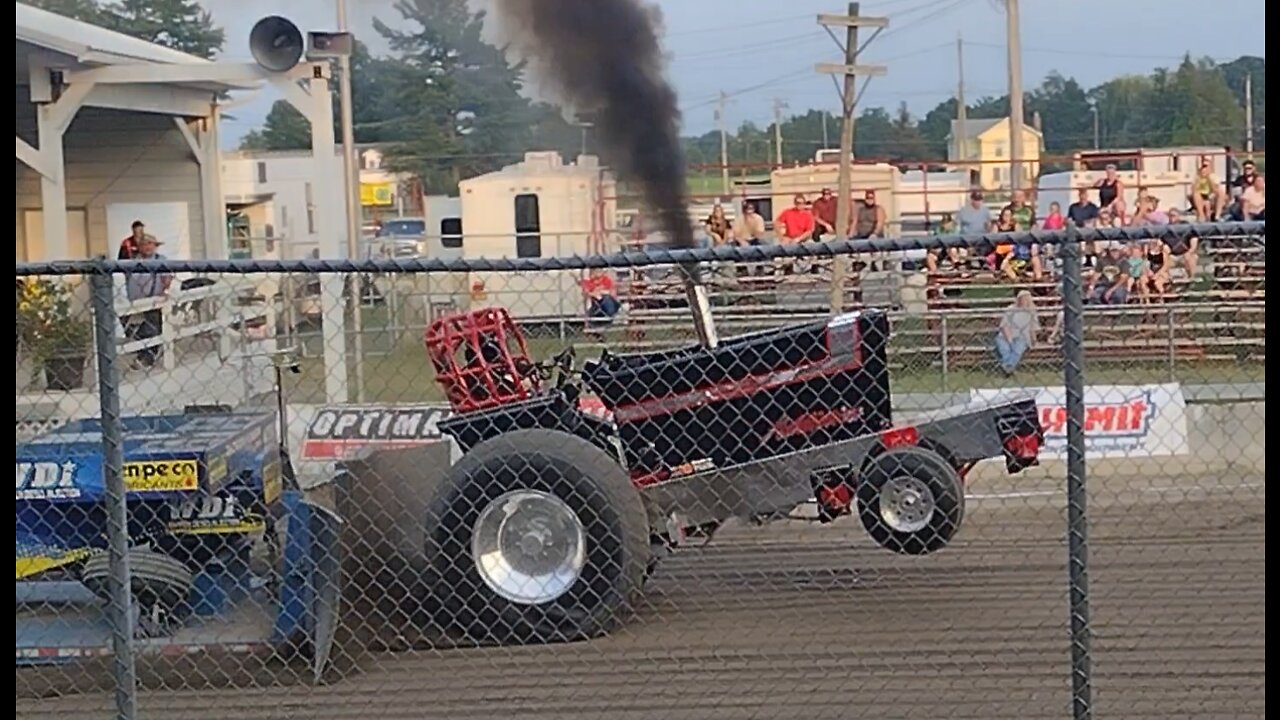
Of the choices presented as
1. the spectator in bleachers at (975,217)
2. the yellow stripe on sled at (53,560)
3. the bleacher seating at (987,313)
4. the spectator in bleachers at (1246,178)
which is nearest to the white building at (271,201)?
the spectator in bleachers at (975,217)

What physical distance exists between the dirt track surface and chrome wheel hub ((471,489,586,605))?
25cm

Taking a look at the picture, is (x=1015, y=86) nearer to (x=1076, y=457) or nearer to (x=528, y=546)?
(x=528, y=546)

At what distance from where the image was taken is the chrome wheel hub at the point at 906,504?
24.4 feet

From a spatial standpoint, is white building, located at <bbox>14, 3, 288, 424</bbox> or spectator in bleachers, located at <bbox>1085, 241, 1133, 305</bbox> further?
spectator in bleachers, located at <bbox>1085, 241, 1133, 305</bbox>

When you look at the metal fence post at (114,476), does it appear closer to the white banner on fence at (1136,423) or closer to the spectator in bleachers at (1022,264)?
the white banner on fence at (1136,423)

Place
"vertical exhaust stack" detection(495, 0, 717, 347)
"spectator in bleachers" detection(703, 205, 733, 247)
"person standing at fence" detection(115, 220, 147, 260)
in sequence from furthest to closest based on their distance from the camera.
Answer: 1. "person standing at fence" detection(115, 220, 147, 260)
2. "spectator in bleachers" detection(703, 205, 733, 247)
3. "vertical exhaust stack" detection(495, 0, 717, 347)

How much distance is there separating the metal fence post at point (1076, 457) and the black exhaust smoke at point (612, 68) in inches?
182

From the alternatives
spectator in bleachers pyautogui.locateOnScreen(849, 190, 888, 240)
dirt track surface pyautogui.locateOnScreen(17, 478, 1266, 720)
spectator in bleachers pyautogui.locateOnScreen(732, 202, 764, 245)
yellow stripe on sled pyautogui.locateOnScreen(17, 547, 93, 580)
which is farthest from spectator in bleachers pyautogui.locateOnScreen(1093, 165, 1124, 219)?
yellow stripe on sled pyautogui.locateOnScreen(17, 547, 93, 580)

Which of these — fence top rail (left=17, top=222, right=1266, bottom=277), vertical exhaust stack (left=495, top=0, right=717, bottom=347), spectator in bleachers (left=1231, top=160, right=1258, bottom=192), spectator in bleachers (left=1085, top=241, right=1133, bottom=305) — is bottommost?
spectator in bleachers (left=1085, top=241, right=1133, bottom=305)

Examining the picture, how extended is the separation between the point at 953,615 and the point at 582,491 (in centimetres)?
162

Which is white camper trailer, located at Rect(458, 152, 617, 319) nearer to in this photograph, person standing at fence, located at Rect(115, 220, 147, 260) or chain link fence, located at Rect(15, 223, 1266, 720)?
person standing at fence, located at Rect(115, 220, 147, 260)

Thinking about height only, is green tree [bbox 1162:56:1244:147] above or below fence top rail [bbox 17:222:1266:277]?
above

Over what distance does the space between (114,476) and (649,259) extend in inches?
53.5

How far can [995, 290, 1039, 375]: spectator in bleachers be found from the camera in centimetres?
1076
